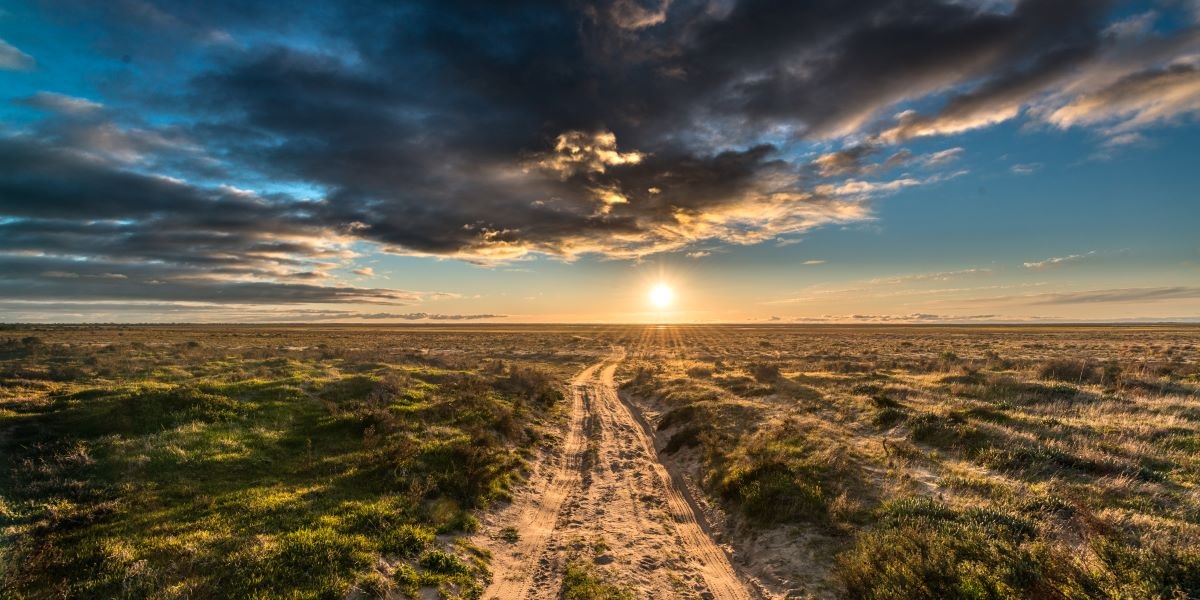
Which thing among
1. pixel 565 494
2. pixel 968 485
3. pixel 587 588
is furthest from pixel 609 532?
pixel 968 485

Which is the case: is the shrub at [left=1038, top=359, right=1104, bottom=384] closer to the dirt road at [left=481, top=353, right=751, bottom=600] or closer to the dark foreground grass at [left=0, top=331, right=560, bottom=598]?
the dirt road at [left=481, top=353, right=751, bottom=600]

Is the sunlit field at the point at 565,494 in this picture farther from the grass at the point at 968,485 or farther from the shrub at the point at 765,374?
the shrub at the point at 765,374

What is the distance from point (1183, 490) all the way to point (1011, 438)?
406 centimetres

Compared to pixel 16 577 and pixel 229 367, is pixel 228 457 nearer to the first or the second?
pixel 16 577

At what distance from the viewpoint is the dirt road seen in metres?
9.05

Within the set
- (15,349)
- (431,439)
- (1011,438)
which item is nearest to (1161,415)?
(1011,438)

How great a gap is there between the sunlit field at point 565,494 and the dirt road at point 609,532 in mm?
91

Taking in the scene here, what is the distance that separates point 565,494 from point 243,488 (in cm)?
822

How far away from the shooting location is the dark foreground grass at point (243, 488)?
7.67 metres

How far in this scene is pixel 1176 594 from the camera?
19.8 ft

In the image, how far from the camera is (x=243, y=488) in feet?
37.2

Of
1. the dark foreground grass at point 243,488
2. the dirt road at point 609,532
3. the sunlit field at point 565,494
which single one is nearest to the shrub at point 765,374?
the sunlit field at point 565,494

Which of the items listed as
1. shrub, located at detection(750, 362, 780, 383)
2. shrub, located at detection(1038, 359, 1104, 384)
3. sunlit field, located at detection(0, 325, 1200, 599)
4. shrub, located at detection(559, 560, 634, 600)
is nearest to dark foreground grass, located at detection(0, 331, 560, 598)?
sunlit field, located at detection(0, 325, 1200, 599)

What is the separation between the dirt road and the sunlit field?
0.09 metres
